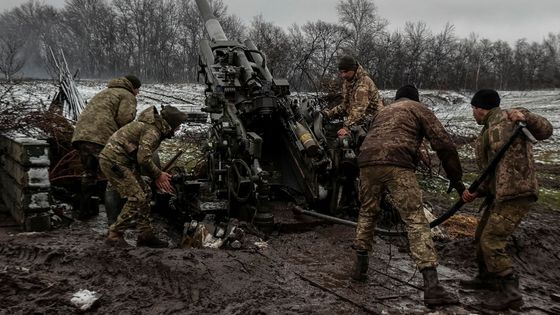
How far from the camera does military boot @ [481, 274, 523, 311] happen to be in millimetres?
4633

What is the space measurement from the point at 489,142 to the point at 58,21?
58476 mm

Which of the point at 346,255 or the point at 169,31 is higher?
the point at 169,31

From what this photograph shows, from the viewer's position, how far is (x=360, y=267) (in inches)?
208

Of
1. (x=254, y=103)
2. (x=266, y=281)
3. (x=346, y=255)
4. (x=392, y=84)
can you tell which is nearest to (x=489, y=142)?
(x=346, y=255)

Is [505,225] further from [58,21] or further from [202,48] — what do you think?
[58,21]

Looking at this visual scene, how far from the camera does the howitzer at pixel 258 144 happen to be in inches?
280

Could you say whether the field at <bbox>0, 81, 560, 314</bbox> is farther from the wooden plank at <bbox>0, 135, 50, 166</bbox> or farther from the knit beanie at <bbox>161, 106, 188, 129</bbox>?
the knit beanie at <bbox>161, 106, 188, 129</bbox>

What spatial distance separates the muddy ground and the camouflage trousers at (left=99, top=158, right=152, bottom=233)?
385 millimetres

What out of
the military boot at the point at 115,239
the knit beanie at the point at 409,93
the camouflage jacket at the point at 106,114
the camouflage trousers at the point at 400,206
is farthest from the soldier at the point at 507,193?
the camouflage jacket at the point at 106,114

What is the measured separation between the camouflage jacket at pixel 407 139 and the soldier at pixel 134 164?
2400 millimetres

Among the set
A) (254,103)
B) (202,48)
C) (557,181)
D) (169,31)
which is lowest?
(557,181)

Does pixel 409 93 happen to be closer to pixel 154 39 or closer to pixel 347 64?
pixel 347 64

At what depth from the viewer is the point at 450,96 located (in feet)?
122

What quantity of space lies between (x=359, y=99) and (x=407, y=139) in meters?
2.52
